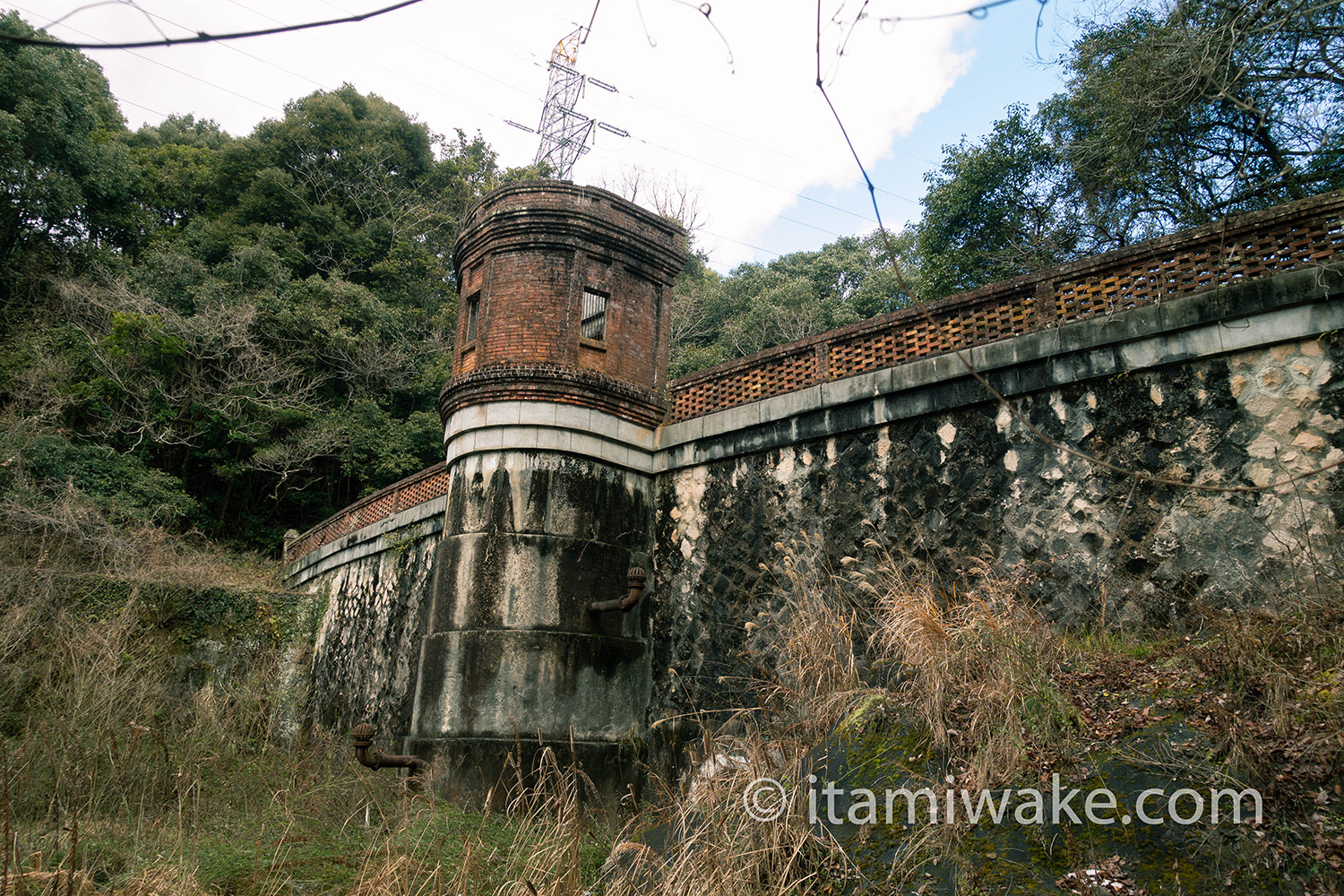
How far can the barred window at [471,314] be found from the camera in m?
9.16

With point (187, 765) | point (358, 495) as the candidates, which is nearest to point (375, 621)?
A: point (187, 765)

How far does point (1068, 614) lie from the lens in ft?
17.9

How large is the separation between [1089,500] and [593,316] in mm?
5226

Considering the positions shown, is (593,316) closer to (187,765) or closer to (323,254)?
(187,765)

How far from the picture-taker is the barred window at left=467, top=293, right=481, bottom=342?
9.16m

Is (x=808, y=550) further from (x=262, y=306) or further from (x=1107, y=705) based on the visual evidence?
(x=262, y=306)

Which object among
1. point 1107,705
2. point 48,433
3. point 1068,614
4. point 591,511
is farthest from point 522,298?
point 48,433

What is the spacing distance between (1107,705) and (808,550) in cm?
328

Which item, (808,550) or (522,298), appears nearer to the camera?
(808,550)

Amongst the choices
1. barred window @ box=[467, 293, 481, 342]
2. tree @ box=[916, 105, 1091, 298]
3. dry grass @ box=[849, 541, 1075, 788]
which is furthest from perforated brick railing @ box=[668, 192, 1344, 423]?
tree @ box=[916, 105, 1091, 298]

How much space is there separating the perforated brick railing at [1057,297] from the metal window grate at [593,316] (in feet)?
4.21
